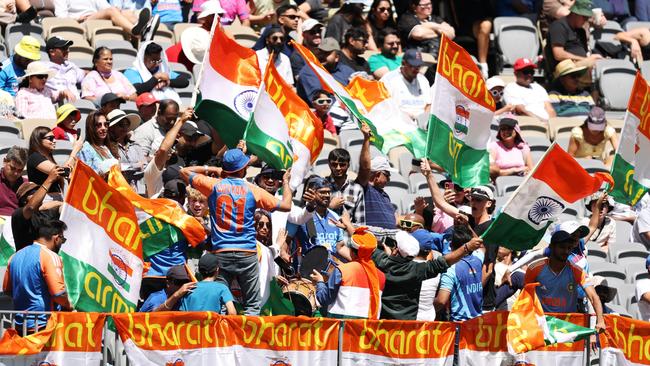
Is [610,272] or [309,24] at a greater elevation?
[309,24]

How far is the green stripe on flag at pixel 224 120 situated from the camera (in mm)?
14781

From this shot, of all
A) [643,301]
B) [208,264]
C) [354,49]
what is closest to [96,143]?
[208,264]

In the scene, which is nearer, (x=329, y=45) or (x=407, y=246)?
(x=407, y=246)

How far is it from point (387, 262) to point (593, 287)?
1.75 m

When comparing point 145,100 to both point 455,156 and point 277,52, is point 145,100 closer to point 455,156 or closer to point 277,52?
point 277,52

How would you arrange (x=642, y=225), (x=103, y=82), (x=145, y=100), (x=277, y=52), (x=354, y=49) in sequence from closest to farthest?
(x=145, y=100), (x=103, y=82), (x=642, y=225), (x=277, y=52), (x=354, y=49)

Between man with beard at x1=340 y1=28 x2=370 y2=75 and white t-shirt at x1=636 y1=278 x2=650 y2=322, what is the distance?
494cm

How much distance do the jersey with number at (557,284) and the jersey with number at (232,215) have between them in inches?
91.1

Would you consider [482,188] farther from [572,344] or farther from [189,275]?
[189,275]

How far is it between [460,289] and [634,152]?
2553mm

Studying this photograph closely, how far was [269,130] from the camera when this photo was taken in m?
14.4

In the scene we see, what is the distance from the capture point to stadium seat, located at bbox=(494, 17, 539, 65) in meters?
20.9

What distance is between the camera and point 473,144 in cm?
1464

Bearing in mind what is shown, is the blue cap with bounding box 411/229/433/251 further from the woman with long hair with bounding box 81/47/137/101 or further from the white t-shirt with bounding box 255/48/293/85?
the white t-shirt with bounding box 255/48/293/85
